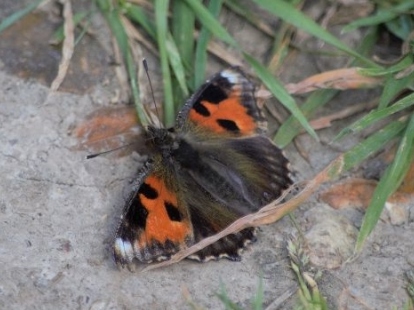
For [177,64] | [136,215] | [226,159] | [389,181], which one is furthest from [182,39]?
[389,181]

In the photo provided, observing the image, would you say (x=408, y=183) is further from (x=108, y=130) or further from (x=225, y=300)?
(x=108, y=130)

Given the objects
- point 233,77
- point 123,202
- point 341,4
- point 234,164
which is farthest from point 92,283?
point 341,4

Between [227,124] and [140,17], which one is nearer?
[227,124]

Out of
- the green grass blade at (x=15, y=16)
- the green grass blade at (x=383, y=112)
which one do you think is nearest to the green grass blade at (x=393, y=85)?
the green grass blade at (x=383, y=112)

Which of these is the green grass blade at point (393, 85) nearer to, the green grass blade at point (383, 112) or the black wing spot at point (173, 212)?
the green grass blade at point (383, 112)

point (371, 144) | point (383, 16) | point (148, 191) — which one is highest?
point (383, 16)

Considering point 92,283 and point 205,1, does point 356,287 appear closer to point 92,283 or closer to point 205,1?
point 92,283
